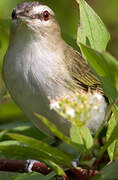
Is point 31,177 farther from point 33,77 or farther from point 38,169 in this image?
point 33,77

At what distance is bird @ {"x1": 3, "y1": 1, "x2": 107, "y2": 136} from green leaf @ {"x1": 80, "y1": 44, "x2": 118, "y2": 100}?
5.71 feet

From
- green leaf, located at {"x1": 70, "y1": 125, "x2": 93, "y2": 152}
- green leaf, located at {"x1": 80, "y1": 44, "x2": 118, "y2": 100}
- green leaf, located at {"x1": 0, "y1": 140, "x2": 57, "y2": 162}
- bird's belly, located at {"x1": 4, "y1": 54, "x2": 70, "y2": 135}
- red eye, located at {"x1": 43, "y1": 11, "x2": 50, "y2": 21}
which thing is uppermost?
green leaf, located at {"x1": 80, "y1": 44, "x2": 118, "y2": 100}

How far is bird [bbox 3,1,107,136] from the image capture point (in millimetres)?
4031

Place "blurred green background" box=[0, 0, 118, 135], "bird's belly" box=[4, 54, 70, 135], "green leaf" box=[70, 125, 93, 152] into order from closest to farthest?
"green leaf" box=[70, 125, 93, 152] < "bird's belly" box=[4, 54, 70, 135] < "blurred green background" box=[0, 0, 118, 135]

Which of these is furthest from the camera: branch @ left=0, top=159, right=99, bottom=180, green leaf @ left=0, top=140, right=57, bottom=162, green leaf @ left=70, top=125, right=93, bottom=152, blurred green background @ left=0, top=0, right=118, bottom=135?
blurred green background @ left=0, top=0, right=118, bottom=135

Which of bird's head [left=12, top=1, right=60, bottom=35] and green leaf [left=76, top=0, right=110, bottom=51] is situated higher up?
green leaf [left=76, top=0, right=110, bottom=51]

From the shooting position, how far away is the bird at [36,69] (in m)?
4.03

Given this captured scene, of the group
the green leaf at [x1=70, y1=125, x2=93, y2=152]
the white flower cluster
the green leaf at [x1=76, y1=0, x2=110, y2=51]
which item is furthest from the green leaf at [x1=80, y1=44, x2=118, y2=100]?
the green leaf at [x1=76, y1=0, x2=110, y2=51]

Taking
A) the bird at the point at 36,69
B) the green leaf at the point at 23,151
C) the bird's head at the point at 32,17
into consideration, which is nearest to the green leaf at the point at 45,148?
the green leaf at the point at 23,151

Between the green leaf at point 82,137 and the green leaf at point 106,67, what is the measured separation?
230mm

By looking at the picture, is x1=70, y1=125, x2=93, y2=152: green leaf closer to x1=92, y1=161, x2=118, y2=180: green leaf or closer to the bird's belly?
x1=92, y1=161, x2=118, y2=180: green leaf

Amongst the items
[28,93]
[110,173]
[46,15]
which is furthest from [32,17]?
[110,173]

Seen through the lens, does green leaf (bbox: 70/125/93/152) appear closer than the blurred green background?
Yes

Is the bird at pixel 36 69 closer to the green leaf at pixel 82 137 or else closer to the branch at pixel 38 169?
the branch at pixel 38 169
